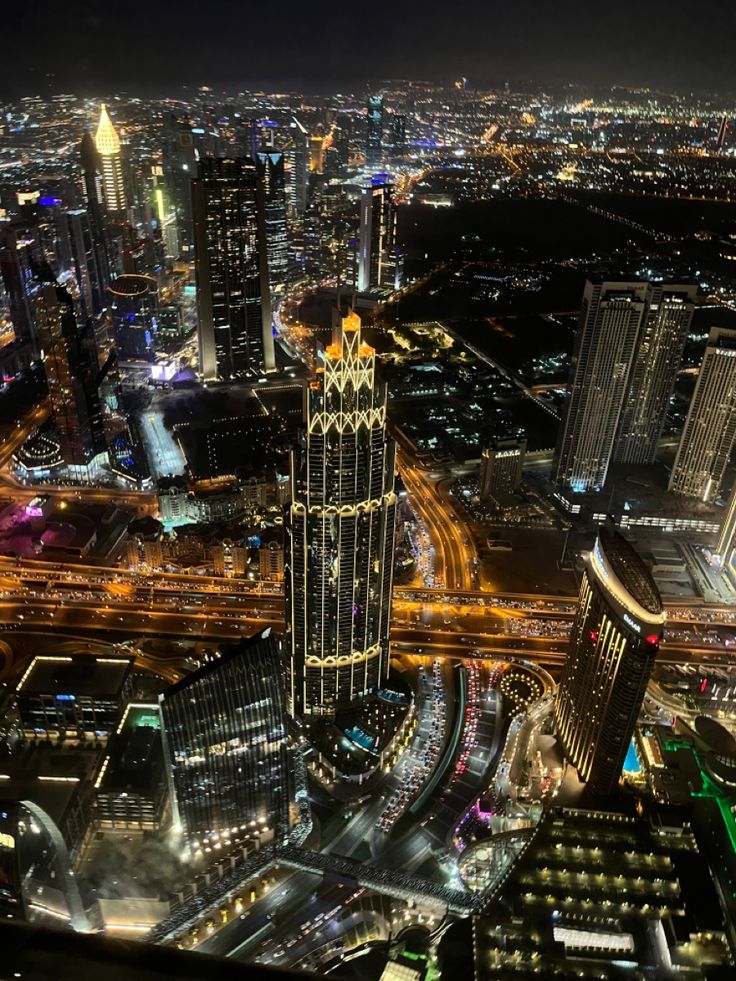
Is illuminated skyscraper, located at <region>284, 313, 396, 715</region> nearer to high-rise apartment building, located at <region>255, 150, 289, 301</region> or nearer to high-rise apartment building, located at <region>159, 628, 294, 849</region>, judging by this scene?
high-rise apartment building, located at <region>159, 628, 294, 849</region>

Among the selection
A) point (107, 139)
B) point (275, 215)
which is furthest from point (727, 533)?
point (107, 139)

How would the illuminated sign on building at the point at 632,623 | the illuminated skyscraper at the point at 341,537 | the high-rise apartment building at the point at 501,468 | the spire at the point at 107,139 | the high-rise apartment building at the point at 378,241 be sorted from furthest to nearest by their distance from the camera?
the high-rise apartment building at the point at 378,241, the spire at the point at 107,139, the high-rise apartment building at the point at 501,468, the illuminated skyscraper at the point at 341,537, the illuminated sign on building at the point at 632,623

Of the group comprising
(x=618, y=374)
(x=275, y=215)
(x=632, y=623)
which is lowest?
(x=618, y=374)

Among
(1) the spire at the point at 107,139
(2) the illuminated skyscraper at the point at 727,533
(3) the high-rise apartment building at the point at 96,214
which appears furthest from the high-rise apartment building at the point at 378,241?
(2) the illuminated skyscraper at the point at 727,533

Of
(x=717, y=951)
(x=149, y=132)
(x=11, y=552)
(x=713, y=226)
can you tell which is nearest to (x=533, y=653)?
(x=717, y=951)

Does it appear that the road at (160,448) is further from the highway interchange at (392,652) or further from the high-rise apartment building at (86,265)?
the high-rise apartment building at (86,265)

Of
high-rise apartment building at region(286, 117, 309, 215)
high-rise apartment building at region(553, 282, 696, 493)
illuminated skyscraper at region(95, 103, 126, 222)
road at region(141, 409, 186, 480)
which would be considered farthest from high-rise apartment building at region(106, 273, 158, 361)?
high-rise apartment building at region(286, 117, 309, 215)

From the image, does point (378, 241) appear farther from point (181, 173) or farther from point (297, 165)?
point (297, 165)
